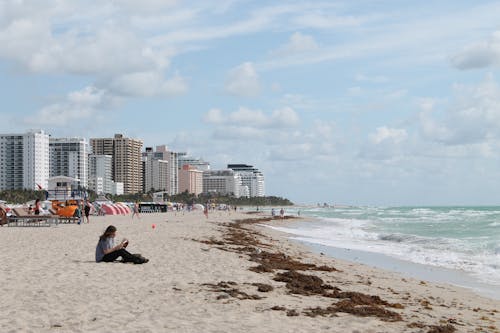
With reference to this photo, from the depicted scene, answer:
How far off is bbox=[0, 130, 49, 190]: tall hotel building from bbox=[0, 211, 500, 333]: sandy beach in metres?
178

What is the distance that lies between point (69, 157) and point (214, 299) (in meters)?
192

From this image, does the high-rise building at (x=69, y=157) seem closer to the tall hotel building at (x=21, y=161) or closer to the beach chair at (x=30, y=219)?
the tall hotel building at (x=21, y=161)

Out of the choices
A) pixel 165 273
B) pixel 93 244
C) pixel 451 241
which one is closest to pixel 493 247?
pixel 451 241

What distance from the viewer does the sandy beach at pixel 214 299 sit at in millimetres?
7160

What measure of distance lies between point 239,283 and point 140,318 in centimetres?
327

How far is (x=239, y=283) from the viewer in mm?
10344

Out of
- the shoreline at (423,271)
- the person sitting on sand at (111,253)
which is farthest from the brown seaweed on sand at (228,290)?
the shoreline at (423,271)

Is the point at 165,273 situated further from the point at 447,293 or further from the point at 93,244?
the point at 93,244

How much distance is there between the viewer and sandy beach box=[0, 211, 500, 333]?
7160 mm

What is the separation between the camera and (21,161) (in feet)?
591

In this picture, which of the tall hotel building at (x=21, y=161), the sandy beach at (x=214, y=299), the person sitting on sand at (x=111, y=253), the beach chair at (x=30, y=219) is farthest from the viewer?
the tall hotel building at (x=21, y=161)

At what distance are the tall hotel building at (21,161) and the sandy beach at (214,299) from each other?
17786 cm

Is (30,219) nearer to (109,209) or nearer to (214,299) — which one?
(214,299)

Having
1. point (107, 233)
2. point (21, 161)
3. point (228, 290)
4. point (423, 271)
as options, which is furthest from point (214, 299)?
point (21, 161)
